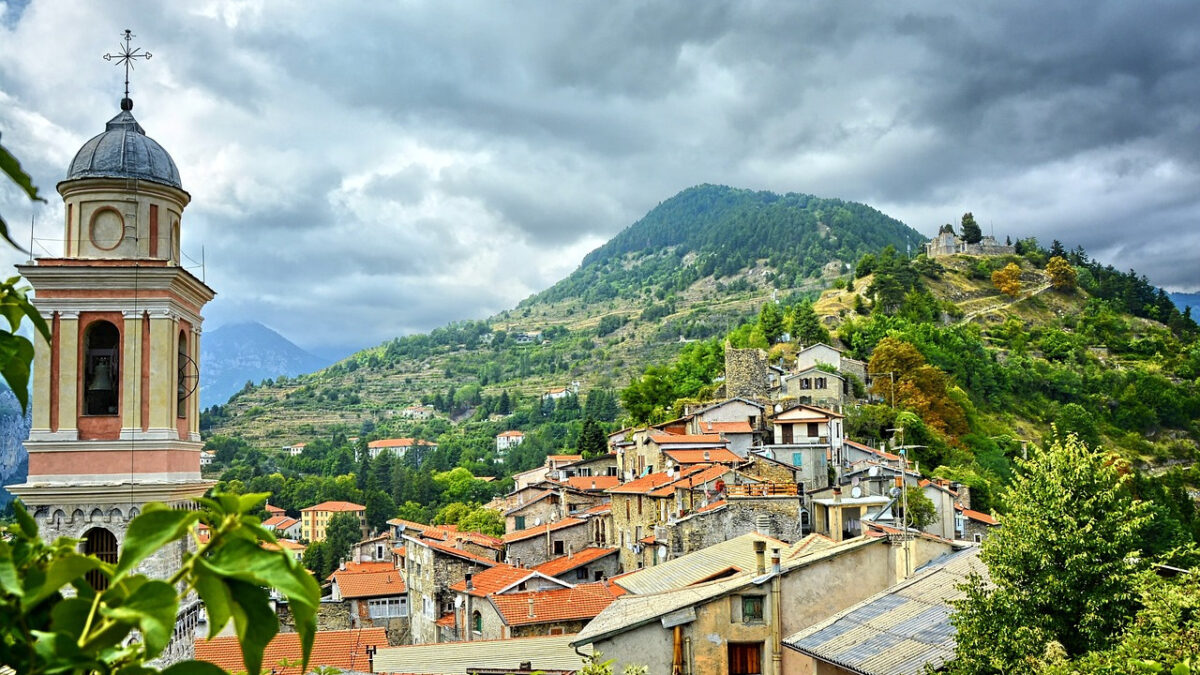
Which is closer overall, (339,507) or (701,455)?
(701,455)

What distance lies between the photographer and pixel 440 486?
8938 cm

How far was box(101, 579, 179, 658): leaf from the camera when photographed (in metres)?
1.51

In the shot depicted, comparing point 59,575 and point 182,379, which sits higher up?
point 182,379

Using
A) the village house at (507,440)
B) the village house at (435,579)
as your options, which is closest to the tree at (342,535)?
the village house at (435,579)

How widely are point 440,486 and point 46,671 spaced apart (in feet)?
296

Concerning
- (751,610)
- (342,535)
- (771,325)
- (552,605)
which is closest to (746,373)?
(771,325)

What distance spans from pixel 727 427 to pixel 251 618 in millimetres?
42492

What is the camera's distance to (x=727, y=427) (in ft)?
143

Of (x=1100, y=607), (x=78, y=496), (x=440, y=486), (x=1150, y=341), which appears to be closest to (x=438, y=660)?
(x=78, y=496)

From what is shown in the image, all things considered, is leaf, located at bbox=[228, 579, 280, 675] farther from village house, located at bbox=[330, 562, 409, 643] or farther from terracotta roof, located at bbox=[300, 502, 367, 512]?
terracotta roof, located at bbox=[300, 502, 367, 512]

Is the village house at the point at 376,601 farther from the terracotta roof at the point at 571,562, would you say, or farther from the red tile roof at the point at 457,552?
the terracotta roof at the point at 571,562

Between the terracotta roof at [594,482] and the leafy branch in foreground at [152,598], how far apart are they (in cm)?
4248

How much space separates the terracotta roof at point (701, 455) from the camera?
36562 mm

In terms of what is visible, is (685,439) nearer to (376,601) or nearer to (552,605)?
(552,605)
